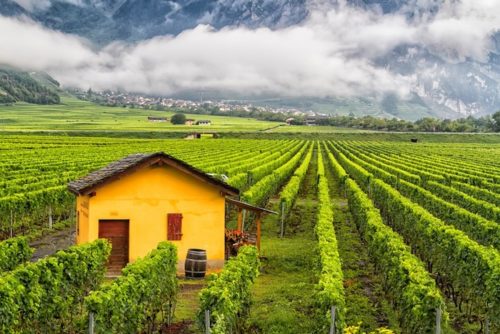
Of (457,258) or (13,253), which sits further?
(457,258)

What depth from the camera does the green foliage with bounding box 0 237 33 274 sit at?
18984mm

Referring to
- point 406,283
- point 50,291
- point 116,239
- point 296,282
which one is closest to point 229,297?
point 50,291

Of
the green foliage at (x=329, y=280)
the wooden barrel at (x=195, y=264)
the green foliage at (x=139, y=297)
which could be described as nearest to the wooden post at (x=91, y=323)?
the green foliage at (x=139, y=297)

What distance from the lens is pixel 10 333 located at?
507 inches

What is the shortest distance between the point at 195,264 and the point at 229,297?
8.16 meters

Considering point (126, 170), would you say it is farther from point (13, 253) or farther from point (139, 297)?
point (139, 297)

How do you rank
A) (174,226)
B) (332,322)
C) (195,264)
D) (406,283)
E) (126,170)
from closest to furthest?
(332,322)
(406,283)
(195,264)
(126,170)
(174,226)

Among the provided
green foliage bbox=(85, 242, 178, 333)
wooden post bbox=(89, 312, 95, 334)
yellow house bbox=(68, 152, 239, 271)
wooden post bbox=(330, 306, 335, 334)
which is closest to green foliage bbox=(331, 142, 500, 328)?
wooden post bbox=(330, 306, 335, 334)

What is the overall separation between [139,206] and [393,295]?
9382mm

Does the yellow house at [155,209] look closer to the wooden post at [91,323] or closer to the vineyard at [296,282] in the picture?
the vineyard at [296,282]

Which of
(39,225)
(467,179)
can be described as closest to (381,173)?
(467,179)

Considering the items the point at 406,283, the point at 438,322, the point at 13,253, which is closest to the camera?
the point at 438,322

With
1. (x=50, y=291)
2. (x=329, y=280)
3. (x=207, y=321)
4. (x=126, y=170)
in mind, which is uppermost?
(x=126, y=170)

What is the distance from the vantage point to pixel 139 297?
14938 mm
